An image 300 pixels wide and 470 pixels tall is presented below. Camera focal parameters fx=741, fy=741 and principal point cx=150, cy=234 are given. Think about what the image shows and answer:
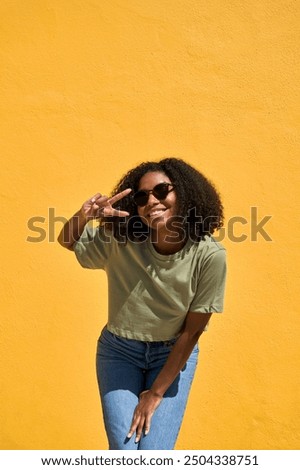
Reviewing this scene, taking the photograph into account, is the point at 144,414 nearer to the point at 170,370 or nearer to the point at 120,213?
the point at 170,370

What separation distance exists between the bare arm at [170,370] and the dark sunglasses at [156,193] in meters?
0.41

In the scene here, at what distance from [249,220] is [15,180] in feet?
3.73

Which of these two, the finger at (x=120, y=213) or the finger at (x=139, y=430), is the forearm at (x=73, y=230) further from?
the finger at (x=139, y=430)

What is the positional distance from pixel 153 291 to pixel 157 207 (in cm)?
29

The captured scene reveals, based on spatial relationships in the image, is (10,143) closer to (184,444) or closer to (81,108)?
(81,108)

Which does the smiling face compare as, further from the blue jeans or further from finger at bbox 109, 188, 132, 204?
the blue jeans

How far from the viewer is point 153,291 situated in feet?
8.45

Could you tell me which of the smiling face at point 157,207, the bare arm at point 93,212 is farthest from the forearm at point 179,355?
the bare arm at point 93,212

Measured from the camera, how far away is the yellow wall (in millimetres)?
3477

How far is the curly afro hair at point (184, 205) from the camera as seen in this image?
8.46ft

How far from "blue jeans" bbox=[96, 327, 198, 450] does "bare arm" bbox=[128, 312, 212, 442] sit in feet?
0.09

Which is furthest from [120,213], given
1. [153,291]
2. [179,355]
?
[179,355]

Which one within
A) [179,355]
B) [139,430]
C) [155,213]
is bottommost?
[139,430]
